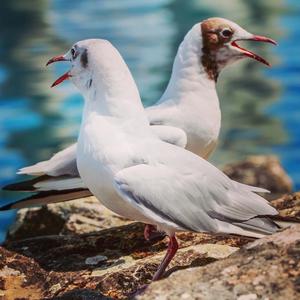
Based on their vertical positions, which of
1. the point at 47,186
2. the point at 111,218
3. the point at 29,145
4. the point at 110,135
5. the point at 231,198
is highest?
the point at 110,135

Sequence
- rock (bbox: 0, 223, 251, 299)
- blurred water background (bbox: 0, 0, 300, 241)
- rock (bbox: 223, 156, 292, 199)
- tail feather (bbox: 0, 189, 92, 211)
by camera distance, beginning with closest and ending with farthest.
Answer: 1. rock (bbox: 0, 223, 251, 299)
2. tail feather (bbox: 0, 189, 92, 211)
3. rock (bbox: 223, 156, 292, 199)
4. blurred water background (bbox: 0, 0, 300, 241)

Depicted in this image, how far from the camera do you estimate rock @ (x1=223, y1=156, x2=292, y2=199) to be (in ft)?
19.5

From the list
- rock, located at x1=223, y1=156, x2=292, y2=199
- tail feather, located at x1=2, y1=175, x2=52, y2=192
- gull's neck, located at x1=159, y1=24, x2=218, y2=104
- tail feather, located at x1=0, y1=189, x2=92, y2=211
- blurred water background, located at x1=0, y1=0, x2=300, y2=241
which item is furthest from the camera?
blurred water background, located at x1=0, y1=0, x2=300, y2=241

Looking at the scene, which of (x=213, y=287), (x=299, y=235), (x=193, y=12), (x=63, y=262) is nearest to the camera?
(x=213, y=287)

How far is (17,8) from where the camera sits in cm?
1212

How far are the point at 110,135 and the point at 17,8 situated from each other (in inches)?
376

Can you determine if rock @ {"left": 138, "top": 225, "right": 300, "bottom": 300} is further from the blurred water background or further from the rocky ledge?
the blurred water background

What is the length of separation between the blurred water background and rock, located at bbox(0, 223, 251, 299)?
15.3 feet

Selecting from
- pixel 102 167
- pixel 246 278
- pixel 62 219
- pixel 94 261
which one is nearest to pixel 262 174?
pixel 62 219

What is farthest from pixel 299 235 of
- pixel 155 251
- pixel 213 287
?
pixel 155 251

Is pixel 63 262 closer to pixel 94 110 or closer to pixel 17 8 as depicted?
pixel 94 110

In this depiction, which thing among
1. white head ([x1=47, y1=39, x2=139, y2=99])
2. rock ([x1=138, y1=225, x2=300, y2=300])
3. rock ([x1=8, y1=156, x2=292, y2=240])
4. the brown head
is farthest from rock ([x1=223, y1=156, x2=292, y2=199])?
rock ([x1=138, y1=225, x2=300, y2=300])

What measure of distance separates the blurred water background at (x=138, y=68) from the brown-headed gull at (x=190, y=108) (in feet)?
14.3

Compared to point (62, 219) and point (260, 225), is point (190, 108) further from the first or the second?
point (260, 225)
